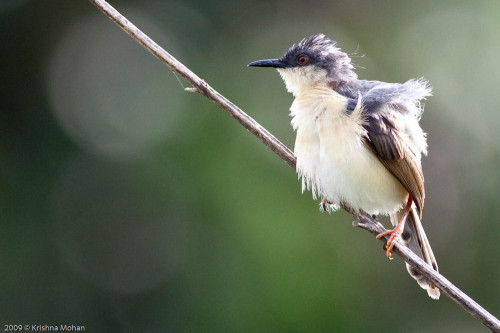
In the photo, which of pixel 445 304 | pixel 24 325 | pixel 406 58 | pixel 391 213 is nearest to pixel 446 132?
pixel 406 58

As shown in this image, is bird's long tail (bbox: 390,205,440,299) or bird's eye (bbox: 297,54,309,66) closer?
bird's long tail (bbox: 390,205,440,299)

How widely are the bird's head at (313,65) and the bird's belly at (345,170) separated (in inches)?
21.7

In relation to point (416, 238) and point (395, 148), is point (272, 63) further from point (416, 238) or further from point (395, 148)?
point (416, 238)

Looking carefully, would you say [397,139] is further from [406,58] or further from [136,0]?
[136,0]

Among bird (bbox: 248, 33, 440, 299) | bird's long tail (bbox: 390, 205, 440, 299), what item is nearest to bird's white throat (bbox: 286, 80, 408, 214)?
bird (bbox: 248, 33, 440, 299)

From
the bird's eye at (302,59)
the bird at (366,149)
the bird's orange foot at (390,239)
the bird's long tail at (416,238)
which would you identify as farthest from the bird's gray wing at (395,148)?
the bird's eye at (302,59)

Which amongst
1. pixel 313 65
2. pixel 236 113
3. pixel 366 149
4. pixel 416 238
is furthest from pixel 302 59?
pixel 416 238

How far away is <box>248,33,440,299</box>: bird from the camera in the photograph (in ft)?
15.3

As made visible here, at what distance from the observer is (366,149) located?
470cm

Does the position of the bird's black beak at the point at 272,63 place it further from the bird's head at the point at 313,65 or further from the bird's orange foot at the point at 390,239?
the bird's orange foot at the point at 390,239

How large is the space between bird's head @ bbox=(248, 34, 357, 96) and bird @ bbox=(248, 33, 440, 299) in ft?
0.12

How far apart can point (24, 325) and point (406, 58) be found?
5439 millimetres

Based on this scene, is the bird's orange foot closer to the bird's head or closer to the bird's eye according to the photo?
the bird's head

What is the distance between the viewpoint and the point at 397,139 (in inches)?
186
